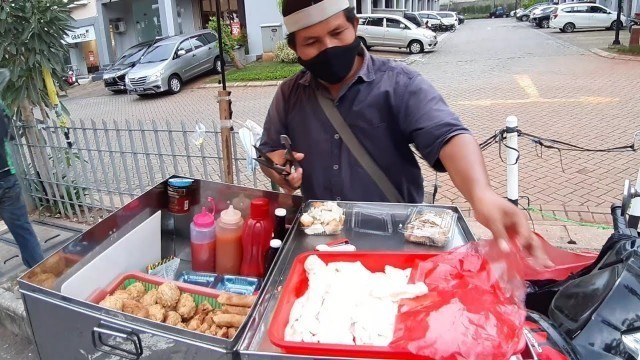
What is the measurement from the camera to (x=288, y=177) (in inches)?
67.5

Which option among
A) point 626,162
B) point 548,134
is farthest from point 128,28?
point 626,162

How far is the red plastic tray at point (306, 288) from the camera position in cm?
95

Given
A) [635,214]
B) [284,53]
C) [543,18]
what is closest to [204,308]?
[635,214]

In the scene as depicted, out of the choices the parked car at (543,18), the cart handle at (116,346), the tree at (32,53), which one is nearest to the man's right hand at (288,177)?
the cart handle at (116,346)

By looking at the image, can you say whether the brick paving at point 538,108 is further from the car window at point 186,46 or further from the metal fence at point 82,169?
the metal fence at point 82,169

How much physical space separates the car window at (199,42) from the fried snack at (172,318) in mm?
16077

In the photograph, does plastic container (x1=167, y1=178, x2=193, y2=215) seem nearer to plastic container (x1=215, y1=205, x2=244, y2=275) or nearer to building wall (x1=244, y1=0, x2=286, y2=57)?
plastic container (x1=215, y1=205, x2=244, y2=275)

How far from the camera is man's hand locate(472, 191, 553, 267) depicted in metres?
0.95

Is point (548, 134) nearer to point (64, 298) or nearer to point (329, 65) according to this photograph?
point (329, 65)

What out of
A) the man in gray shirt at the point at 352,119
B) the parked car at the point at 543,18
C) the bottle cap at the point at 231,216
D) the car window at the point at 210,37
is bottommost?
the bottle cap at the point at 231,216

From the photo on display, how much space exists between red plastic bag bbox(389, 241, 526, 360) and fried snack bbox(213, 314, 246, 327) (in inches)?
19.8

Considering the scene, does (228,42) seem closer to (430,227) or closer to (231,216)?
(231,216)

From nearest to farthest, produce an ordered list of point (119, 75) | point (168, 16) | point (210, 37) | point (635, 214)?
point (635, 214) → point (119, 75) → point (210, 37) → point (168, 16)

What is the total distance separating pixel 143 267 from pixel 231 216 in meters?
0.39
